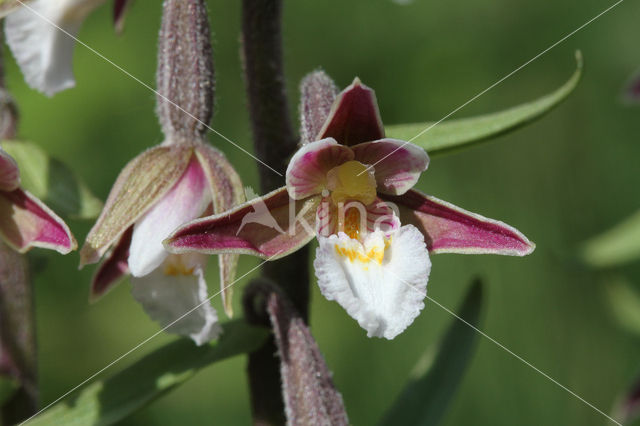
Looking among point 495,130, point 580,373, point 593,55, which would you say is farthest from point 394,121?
point 495,130

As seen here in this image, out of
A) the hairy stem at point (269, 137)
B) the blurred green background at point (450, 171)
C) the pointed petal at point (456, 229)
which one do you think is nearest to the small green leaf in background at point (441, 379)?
the hairy stem at point (269, 137)

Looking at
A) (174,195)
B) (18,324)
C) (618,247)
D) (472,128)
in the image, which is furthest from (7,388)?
(618,247)

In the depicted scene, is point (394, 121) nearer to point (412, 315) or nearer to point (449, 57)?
point (449, 57)

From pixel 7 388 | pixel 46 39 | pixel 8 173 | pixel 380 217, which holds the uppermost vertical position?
pixel 46 39

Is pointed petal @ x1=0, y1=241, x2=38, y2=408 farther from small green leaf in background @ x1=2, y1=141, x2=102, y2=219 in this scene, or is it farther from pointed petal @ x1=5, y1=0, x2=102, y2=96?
pointed petal @ x1=5, y1=0, x2=102, y2=96

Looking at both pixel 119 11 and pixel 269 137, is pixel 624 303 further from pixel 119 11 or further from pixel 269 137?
pixel 119 11

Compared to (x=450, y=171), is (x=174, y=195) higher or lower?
higher

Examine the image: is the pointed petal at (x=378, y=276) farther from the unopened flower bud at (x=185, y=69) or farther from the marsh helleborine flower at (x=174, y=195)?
the unopened flower bud at (x=185, y=69)
